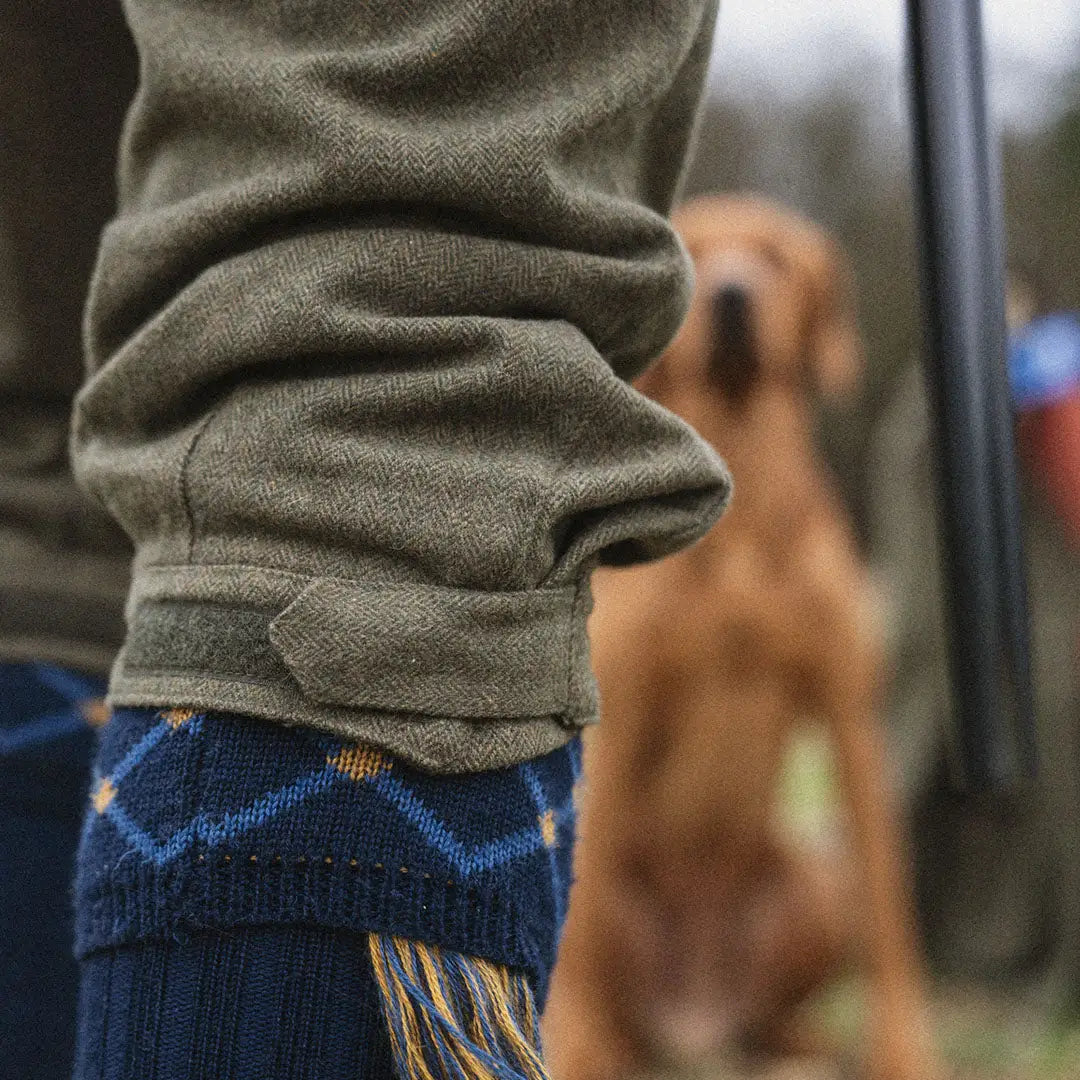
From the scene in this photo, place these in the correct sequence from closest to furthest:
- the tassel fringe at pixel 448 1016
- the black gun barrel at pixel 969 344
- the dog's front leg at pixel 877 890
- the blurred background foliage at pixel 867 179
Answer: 1. the tassel fringe at pixel 448 1016
2. the black gun barrel at pixel 969 344
3. the dog's front leg at pixel 877 890
4. the blurred background foliage at pixel 867 179

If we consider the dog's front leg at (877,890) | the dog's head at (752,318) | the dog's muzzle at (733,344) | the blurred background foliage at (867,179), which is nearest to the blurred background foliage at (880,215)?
the blurred background foliage at (867,179)

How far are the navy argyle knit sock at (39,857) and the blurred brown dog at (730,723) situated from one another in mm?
1445

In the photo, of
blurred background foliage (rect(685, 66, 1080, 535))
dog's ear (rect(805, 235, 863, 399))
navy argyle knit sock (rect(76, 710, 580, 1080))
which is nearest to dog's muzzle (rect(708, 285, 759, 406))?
dog's ear (rect(805, 235, 863, 399))

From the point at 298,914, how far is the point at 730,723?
1.90 metres

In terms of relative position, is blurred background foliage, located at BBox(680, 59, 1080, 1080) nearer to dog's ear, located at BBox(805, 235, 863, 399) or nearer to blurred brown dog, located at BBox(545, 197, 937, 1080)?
blurred brown dog, located at BBox(545, 197, 937, 1080)

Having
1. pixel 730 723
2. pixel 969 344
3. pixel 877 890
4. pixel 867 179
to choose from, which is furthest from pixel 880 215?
pixel 969 344

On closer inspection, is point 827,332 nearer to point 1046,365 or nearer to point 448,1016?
point 1046,365

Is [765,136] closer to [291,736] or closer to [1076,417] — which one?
[1076,417]

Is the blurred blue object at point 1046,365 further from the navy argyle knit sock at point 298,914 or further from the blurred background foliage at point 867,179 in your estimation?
the navy argyle knit sock at point 298,914

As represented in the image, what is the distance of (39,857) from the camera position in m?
0.81

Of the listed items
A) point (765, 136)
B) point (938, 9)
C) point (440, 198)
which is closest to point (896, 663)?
point (765, 136)

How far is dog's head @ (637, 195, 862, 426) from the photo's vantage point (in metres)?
2.31

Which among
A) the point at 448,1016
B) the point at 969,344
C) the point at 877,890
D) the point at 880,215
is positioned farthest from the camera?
the point at 880,215

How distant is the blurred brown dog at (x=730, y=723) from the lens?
7.49ft
